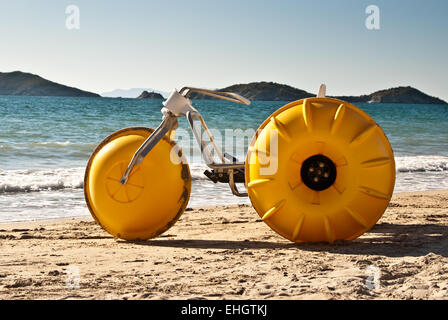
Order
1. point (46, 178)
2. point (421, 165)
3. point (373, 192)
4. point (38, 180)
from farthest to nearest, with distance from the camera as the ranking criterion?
point (421, 165) → point (46, 178) → point (38, 180) → point (373, 192)

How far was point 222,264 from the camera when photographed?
163 inches

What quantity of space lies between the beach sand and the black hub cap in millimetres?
559

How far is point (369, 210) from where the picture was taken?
14.5ft

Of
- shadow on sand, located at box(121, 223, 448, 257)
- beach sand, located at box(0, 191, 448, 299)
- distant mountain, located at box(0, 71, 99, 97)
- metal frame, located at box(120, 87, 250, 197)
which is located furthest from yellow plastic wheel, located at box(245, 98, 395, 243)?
distant mountain, located at box(0, 71, 99, 97)

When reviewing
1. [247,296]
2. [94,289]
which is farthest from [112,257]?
[247,296]

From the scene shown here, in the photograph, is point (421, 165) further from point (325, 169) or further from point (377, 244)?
point (325, 169)

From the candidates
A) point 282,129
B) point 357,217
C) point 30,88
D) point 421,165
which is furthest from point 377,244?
point 30,88

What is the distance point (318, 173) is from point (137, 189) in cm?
163

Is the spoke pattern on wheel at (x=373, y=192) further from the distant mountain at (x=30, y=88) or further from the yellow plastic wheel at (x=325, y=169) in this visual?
the distant mountain at (x=30, y=88)

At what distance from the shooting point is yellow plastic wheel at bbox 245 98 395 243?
14.3ft

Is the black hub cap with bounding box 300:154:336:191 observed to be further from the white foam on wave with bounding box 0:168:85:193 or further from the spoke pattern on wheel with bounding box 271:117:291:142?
the white foam on wave with bounding box 0:168:85:193

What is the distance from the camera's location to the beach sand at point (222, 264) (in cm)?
343

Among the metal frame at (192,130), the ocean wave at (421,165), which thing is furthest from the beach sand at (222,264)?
the ocean wave at (421,165)
